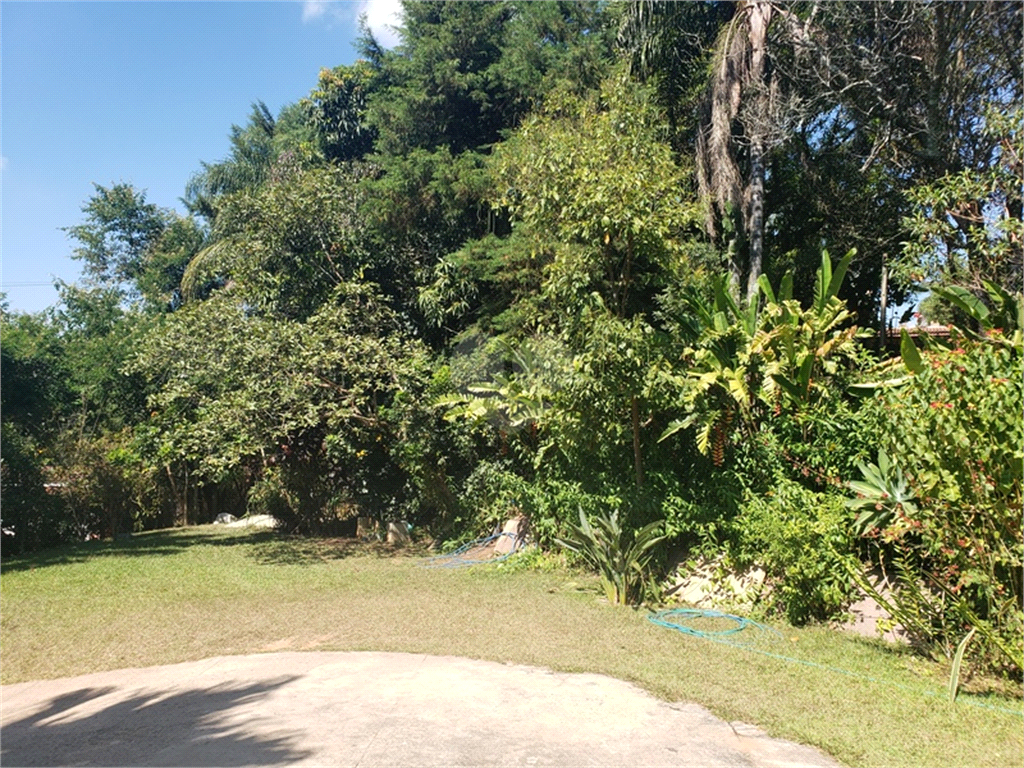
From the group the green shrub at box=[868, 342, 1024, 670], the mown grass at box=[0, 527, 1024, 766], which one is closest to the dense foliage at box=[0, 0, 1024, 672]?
the green shrub at box=[868, 342, 1024, 670]

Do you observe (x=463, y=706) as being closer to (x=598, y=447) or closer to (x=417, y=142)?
(x=598, y=447)

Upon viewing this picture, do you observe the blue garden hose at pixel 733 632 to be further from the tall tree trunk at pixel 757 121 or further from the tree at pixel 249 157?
the tree at pixel 249 157

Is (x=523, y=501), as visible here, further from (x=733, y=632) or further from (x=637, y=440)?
(x=733, y=632)

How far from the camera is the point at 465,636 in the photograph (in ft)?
24.8

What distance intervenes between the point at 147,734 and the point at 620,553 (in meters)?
5.01

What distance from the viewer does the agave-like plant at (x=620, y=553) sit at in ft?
28.3

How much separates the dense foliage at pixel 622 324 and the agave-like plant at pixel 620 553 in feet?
0.20

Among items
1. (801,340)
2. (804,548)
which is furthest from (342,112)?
(804,548)

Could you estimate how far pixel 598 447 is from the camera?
33.2 feet

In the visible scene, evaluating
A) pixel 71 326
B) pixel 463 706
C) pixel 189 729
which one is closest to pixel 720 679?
pixel 463 706

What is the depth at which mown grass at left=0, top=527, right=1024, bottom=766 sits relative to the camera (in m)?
5.03

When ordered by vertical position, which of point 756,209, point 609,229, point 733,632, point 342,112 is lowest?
point 733,632

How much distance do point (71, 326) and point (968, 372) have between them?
75.1 ft

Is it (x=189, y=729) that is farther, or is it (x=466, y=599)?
(x=466, y=599)
